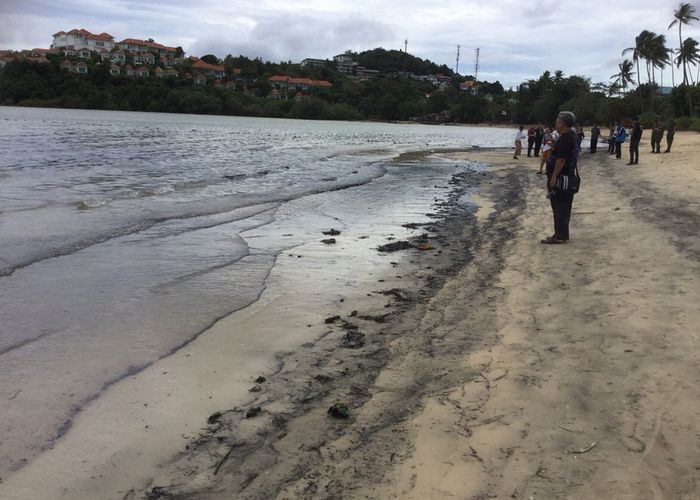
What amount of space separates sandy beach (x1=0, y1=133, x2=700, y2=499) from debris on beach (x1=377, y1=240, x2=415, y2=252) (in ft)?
5.95

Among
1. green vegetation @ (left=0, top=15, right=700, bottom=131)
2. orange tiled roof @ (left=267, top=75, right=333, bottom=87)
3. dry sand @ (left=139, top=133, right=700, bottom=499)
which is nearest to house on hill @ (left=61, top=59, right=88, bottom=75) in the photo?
green vegetation @ (left=0, top=15, right=700, bottom=131)

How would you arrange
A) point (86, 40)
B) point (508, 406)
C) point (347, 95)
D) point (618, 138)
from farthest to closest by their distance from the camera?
point (86, 40) → point (347, 95) → point (618, 138) → point (508, 406)

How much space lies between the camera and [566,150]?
777 cm

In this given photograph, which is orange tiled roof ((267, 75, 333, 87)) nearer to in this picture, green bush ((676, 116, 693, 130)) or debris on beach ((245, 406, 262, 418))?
green bush ((676, 116, 693, 130))

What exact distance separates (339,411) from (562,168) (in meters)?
5.95

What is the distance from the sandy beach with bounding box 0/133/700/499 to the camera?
110 inches

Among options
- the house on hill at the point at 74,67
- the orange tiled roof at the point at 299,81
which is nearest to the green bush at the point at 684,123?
the house on hill at the point at 74,67

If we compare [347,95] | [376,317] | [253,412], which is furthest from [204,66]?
[253,412]

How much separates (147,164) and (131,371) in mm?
21872

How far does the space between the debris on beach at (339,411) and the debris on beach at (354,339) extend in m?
1.15

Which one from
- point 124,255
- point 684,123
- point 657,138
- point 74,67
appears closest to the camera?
point 124,255

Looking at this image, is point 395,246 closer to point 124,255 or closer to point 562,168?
point 562,168

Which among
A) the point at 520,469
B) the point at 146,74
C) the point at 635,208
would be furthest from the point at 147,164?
the point at 146,74

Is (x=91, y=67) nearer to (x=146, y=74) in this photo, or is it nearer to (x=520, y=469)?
(x=146, y=74)
